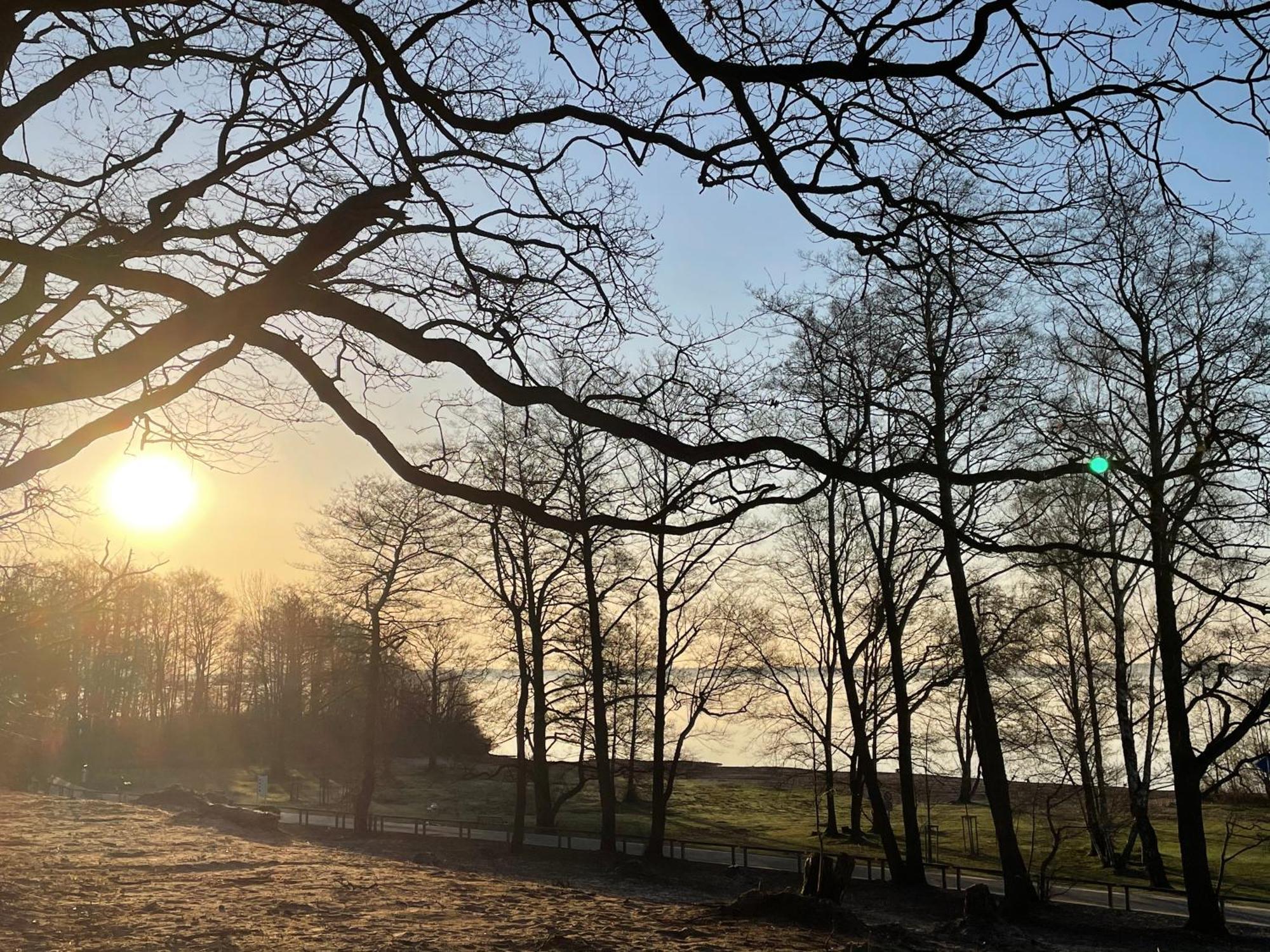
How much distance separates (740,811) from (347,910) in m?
32.0

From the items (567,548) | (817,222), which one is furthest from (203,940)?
(567,548)

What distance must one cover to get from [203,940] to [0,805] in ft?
58.5

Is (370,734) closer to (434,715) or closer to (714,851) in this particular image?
(434,715)

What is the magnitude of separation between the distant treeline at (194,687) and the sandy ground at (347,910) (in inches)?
129

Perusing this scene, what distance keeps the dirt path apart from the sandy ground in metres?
0.03

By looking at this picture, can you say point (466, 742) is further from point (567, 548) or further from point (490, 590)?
point (567, 548)

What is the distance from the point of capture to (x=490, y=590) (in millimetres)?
28625

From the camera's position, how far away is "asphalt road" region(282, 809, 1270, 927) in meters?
20.0

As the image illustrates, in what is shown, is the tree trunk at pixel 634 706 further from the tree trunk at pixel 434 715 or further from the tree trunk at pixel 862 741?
the tree trunk at pixel 434 715

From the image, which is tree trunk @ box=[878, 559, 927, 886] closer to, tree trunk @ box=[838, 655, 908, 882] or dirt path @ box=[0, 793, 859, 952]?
tree trunk @ box=[838, 655, 908, 882]

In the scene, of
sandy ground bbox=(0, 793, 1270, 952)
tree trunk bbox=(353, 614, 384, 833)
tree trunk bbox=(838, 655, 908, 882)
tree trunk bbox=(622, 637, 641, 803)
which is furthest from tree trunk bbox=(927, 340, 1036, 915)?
tree trunk bbox=(353, 614, 384, 833)

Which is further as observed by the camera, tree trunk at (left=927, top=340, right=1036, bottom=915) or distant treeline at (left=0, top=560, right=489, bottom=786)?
distant treeline at (left=0, top=560, right=489, bottom=786)

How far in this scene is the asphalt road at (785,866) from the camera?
2005 centimetres

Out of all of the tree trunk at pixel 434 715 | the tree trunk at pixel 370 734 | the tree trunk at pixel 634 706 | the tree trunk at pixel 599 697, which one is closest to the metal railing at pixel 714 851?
the tree trunk at pixel 370 734
